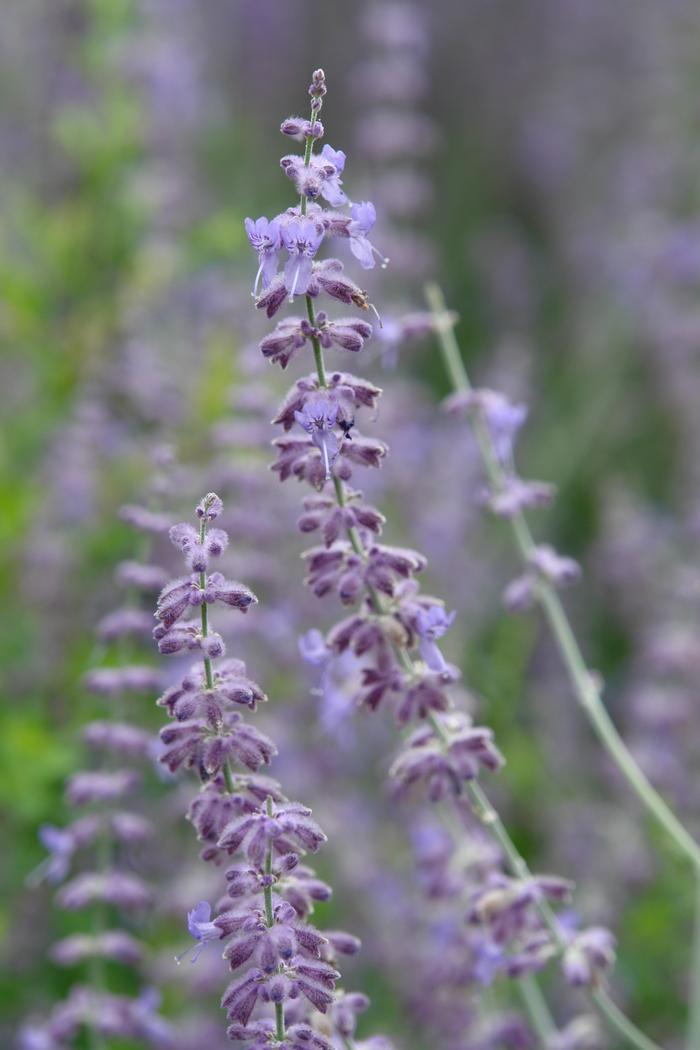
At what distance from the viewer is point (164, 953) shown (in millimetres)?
3561

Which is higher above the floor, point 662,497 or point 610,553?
point 662,497

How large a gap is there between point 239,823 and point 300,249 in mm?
720

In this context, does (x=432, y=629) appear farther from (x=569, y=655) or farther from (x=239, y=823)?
(x=569, y=655)

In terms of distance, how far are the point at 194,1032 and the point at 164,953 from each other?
304mm

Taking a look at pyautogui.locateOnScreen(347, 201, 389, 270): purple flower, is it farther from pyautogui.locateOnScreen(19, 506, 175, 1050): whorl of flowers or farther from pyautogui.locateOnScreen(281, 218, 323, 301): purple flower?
pyautogui.locateOnScreen(19, 506, 175, 1050): whorl of flowers

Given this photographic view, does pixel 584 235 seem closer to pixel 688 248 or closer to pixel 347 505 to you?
pixel 688 248

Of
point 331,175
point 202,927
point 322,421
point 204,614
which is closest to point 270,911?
point 202,927

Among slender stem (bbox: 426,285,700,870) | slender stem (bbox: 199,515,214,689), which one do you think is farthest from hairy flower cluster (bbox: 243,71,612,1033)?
slender stem (bbox: 426,285,700,870)

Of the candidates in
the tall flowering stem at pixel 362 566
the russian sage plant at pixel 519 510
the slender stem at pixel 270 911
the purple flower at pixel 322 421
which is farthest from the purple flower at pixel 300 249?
the russian sage plant at pixel 519 510

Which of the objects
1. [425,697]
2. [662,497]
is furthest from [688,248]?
[425,697]

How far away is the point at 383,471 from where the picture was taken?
467 cm

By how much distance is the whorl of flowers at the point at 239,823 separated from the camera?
1.81 m

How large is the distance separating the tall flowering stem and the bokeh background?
0.55m

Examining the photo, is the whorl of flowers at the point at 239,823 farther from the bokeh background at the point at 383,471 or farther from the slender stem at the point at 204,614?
the bokeh background at the point at 383,471
